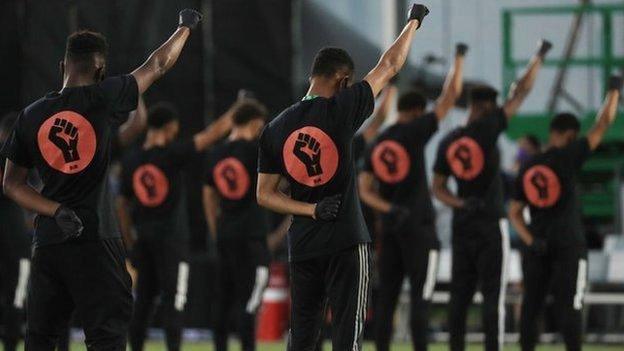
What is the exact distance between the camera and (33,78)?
14477 mm

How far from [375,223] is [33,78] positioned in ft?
12.6

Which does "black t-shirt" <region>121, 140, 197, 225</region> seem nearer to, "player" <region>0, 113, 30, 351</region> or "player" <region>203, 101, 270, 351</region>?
"player" <region>203, 101, 270, 351</region>

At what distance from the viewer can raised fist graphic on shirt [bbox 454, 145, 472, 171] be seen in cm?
988

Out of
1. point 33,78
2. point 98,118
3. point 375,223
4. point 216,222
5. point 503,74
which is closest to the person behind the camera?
point 98,118

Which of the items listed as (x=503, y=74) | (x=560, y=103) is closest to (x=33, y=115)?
(x=503, y=74)

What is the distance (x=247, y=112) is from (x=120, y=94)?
4016 millimetres

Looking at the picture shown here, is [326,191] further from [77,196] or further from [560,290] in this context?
[560,290]

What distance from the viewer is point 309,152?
6645 millimetres

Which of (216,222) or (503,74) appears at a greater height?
(503,74)

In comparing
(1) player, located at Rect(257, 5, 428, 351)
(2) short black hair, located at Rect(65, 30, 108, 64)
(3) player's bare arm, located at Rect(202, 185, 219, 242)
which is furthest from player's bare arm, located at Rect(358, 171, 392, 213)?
(2) short black hair, located at Rect(65, 30, 108, 64)

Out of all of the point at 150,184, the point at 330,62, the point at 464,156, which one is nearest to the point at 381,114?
the point at 464,156

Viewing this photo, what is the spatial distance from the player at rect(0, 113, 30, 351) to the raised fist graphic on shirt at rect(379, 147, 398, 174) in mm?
2714

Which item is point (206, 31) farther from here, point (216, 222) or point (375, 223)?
point (216, 222)

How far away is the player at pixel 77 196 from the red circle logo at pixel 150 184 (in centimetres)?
403
